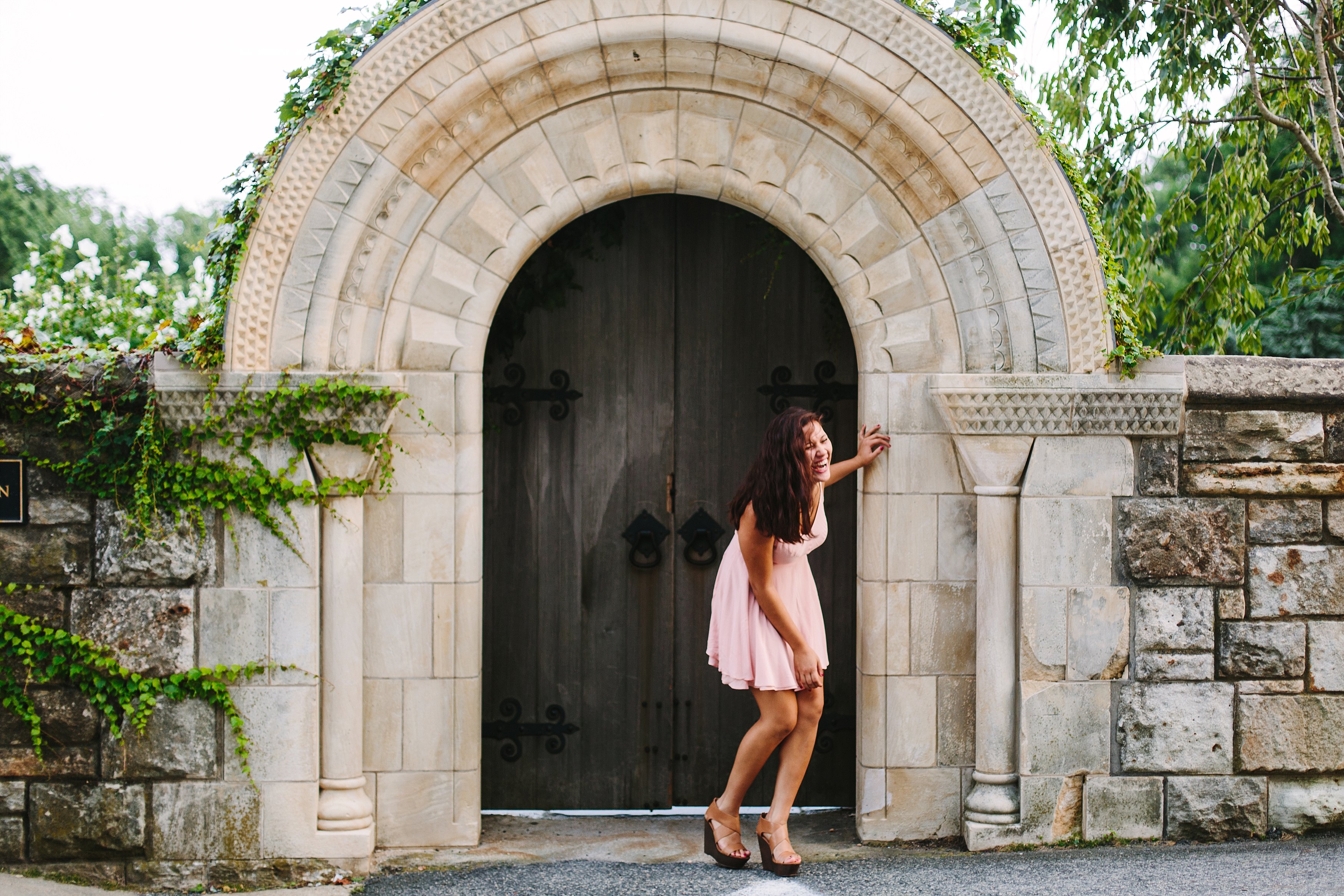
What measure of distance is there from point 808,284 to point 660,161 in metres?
0.95

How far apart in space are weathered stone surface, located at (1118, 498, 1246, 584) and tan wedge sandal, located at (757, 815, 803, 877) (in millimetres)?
1585

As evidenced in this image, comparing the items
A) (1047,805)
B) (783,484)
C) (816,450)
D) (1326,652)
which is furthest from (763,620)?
(1326,652)

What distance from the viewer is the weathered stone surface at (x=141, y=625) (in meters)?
3.71

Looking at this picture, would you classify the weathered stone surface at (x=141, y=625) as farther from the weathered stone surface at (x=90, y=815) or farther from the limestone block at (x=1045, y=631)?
the limestone block at (x=1045, y=631)

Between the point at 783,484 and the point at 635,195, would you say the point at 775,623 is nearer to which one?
the point at 783,484

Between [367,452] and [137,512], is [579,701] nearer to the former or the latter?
[367,452]

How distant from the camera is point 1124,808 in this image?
152 inches

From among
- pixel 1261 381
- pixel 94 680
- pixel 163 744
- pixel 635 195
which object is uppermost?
pixel 635 195

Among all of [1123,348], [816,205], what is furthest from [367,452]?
[1123,348]

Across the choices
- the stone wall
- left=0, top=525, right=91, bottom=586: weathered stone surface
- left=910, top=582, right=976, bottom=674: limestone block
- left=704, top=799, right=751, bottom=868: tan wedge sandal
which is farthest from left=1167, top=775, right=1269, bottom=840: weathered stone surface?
left=0, top=525, right=91, bottom=586: weathered stone surface

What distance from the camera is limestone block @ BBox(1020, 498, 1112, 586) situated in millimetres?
3836

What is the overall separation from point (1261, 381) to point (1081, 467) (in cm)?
73

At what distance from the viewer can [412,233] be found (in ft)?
12.5

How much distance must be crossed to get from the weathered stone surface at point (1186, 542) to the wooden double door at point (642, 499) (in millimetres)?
1150
